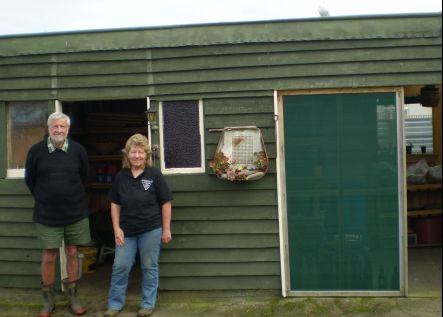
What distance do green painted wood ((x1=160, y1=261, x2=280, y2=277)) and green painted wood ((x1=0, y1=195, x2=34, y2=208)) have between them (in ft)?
4.64

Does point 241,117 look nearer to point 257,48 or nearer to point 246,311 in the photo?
point 257,48

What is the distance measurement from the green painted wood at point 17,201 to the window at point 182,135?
1.33 meters

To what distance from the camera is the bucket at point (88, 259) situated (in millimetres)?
5457

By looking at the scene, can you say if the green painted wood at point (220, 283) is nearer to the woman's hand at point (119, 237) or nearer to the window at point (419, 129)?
the woman's hand at point (119, 237)

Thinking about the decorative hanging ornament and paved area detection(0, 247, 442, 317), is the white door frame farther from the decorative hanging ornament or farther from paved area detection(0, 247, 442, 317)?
the decorative hanging ornament

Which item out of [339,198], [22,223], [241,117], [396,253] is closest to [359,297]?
[396,253]

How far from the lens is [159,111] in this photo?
4547 millimetres

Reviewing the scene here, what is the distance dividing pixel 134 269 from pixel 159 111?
207cm

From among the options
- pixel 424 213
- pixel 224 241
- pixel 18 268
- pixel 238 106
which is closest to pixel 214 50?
pixel 238 106

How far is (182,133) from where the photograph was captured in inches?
179

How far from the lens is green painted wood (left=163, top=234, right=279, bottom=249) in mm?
4480

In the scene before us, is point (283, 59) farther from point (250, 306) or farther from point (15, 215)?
point (15, 215)

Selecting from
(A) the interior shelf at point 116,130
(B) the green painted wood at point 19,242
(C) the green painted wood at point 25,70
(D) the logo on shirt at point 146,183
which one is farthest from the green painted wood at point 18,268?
(A) the interior shelf at point 116,130

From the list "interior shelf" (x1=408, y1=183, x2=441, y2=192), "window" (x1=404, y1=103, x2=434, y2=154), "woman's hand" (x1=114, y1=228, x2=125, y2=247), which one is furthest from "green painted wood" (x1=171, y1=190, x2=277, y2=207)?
"window" (x1=404, y1=103, x2=434, y2=154)
